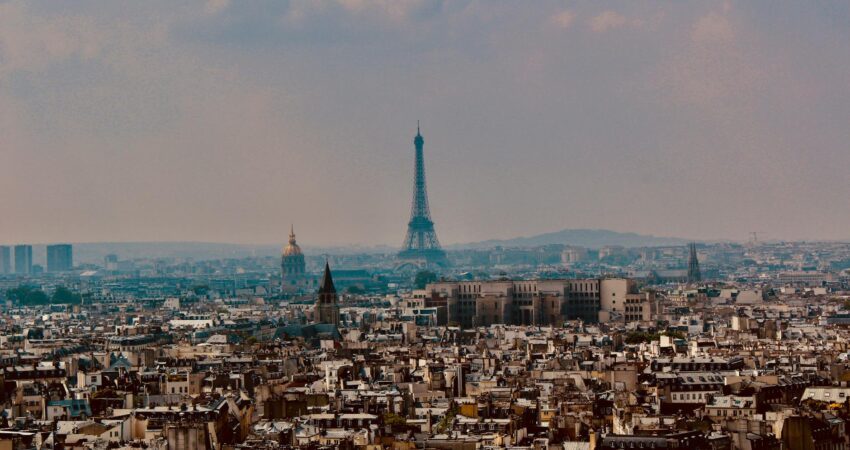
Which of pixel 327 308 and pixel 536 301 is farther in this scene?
pixel 536 301

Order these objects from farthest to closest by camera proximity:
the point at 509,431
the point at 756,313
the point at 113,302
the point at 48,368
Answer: the point at 113,302, the point at 756,313, the point at 48,368, the point at 509,431

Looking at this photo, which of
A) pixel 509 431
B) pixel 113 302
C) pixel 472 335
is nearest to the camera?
pixel 509 431

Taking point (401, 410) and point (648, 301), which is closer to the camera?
point (401, 410)

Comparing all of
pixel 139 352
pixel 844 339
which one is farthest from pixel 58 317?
pixel 844 339

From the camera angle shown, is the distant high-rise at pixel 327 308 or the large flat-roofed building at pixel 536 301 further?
the large flat-roofed building at pixel 536 301

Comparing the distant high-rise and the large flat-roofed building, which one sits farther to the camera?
the large flat-roofed building

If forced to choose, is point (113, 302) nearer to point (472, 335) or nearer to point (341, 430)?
point (472, 335)

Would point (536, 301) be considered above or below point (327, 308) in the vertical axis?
above
